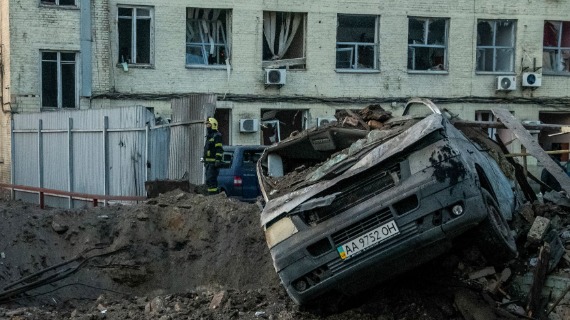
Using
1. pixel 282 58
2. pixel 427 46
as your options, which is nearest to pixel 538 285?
pixel 282 58

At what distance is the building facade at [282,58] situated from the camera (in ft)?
88.8

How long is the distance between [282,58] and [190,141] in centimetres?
1063

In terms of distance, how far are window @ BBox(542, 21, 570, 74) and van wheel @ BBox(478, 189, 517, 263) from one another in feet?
77.6

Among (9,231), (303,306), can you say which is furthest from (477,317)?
(9,231)

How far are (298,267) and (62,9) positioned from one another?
2025 cm

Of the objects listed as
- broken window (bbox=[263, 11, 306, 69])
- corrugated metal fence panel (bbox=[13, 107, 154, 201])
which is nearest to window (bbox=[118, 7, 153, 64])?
broken window (bbox=[263, 11, 306, 69])

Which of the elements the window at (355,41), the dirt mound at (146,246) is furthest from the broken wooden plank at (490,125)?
the window at (355,41)

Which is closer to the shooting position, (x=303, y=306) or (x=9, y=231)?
(x=303, y=306)

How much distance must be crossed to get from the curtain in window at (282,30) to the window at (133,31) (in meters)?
3.55

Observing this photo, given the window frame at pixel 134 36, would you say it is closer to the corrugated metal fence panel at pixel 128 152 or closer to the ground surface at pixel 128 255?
the corrugated metal fence panel at pixel 128 152

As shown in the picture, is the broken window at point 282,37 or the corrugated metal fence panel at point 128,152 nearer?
the corrugated metal fence panel at point 128,152

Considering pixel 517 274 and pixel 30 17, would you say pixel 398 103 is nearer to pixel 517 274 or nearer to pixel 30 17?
pixel 30 17

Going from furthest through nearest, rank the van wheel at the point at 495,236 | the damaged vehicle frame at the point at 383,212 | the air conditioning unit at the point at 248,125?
the air conditioning unit at the point at 248,125 → the van wheel at the point at 495,236 → the damaged vehicle frame at the point at 383,212

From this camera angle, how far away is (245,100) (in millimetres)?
28578
